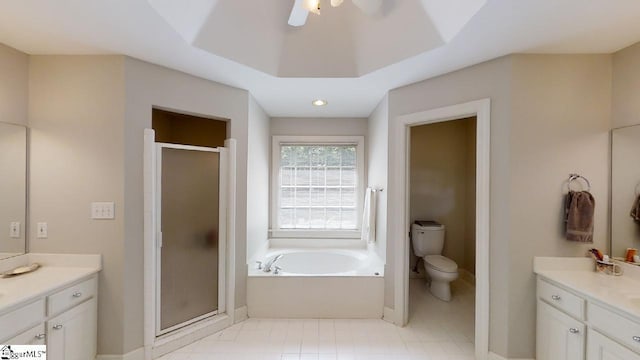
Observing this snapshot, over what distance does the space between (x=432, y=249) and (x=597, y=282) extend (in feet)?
6.38

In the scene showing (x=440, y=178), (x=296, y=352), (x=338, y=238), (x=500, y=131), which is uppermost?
(x=500, y=131)

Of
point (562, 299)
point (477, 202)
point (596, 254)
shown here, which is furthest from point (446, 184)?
point (562, 299)

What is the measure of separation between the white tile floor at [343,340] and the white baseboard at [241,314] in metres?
0.05

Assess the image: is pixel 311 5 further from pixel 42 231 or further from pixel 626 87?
pixel 42 231

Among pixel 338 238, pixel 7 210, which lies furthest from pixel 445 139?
pixel 7 210

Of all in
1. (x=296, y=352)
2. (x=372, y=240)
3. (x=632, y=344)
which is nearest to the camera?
(x=632, y=344)

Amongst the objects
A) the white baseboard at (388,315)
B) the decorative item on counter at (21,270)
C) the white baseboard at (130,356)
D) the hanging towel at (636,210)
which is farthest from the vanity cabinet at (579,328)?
the decorative item on counter at (21,270)

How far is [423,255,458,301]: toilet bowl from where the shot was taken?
3.21 meters

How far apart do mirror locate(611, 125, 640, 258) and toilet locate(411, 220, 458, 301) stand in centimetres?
158

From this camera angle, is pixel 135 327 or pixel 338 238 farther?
pixel 338 238

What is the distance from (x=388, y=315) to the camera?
2.79 meters

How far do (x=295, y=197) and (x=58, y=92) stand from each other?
275 cm

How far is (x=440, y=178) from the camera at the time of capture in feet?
13.1

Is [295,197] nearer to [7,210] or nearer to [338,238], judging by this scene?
[338,238]
